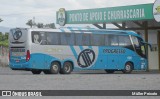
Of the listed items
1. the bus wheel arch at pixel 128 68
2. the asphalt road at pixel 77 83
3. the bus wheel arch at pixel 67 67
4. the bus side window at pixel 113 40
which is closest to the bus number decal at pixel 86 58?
the bus wheel arch at pixel 67 67

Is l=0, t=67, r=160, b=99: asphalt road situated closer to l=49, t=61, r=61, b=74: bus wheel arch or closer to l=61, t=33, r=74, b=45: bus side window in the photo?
l=49, t=61, r=61, b=74: bus wheel arch

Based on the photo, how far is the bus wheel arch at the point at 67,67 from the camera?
102ft

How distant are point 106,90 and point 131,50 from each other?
1688 cm

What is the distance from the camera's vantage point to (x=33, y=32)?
29547mm

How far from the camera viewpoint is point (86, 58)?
Answer: 32406 mm

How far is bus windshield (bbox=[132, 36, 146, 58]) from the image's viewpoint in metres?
34.9

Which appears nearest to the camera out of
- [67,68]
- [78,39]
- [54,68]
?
[54,68]

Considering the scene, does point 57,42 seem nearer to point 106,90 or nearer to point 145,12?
point 145,12

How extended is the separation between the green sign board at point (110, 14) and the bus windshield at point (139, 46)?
5.27ft

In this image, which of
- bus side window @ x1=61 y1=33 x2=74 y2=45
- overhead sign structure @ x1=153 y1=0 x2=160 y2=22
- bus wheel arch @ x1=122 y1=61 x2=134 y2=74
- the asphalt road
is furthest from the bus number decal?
the asphalt road

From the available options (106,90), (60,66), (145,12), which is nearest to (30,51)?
(60,66)

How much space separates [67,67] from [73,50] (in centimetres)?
111

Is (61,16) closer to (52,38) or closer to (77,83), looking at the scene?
(52,38)

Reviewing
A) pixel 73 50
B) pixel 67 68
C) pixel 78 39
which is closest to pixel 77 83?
pixel 67 68
